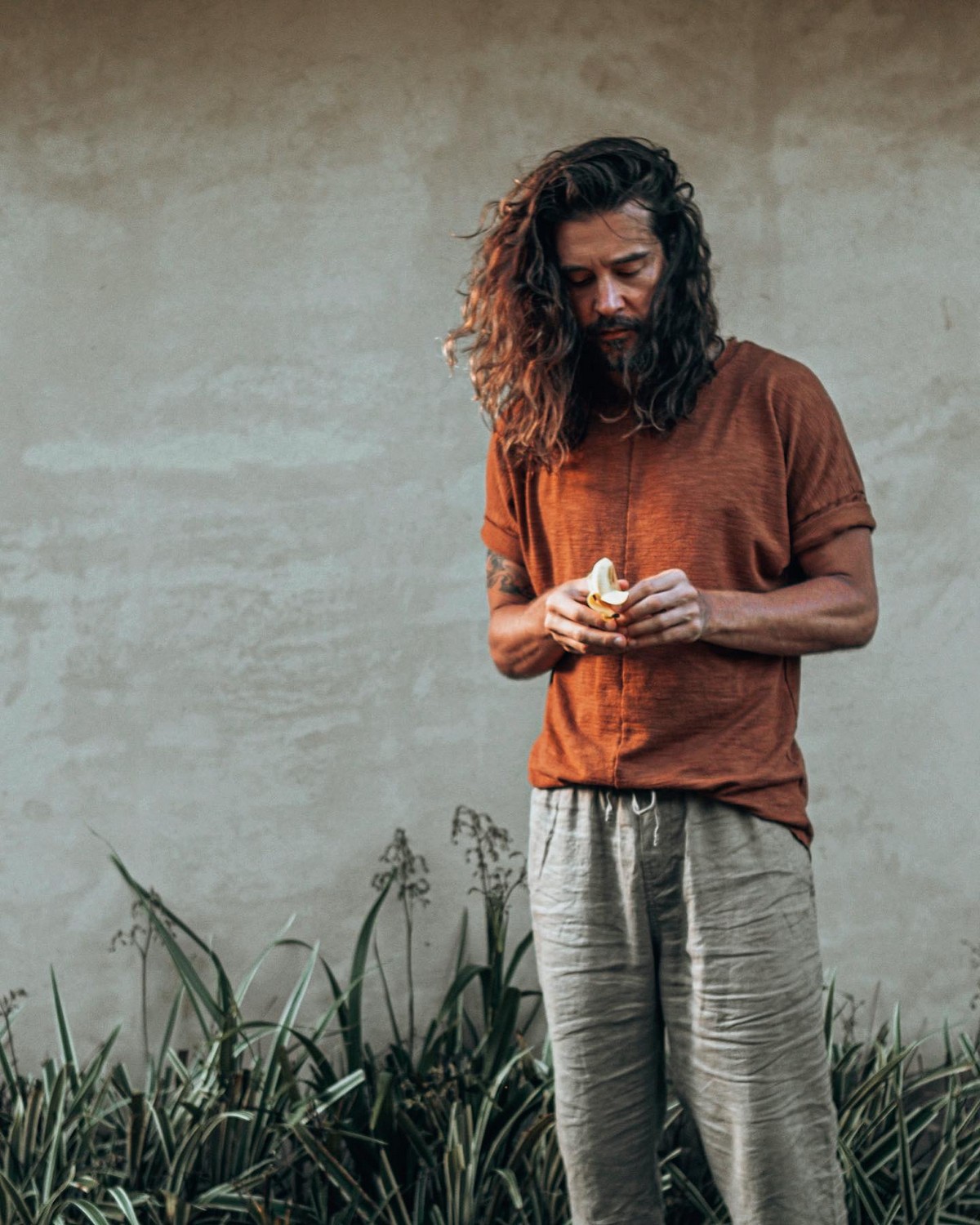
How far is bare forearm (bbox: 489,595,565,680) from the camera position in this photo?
2.02 meters

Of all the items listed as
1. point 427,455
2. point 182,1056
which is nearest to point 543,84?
point 427,455

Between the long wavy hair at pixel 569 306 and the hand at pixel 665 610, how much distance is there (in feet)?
0.96

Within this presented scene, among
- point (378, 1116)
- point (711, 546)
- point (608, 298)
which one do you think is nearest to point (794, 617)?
point (711, 546)

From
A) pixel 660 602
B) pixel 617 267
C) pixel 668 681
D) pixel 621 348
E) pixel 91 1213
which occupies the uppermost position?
pixel 617 267

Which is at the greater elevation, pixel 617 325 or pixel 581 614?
pixel 617 325

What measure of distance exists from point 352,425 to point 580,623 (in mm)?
1761

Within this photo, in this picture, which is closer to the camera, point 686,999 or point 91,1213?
point 686,999

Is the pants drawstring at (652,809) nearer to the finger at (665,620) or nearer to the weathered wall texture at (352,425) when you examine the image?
the finger at (665,620)

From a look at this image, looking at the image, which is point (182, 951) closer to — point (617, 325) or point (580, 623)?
point (580, 623)

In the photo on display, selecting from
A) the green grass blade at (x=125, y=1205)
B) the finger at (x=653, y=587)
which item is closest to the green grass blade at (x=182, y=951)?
the green grass blade at (x=125, y=1205)

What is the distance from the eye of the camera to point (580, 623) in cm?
184

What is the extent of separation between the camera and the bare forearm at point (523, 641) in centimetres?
202

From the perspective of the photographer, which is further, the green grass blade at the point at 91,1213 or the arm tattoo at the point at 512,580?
the green grass blade at the point at 91,1213

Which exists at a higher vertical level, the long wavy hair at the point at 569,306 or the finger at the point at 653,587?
the long wavy hair at the point at 569,306
